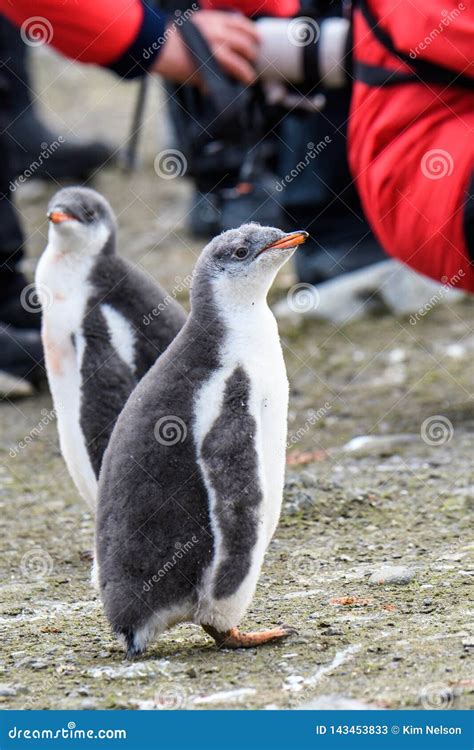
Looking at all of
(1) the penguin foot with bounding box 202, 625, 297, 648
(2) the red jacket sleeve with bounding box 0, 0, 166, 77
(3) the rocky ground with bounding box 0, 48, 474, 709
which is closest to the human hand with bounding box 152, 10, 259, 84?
(2) the red jacket sleeve with bounding box 0, 0, 166, 77

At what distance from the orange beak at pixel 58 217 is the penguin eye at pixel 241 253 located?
3.29ft

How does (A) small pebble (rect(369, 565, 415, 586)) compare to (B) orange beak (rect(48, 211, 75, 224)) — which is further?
(B) orange beak (rect(48, 211, 75, 224))

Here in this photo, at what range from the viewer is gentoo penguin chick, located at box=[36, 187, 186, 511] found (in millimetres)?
3457

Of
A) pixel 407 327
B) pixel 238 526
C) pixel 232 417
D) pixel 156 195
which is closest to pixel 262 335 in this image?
pixel 232 417

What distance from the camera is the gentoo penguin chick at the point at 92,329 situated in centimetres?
346

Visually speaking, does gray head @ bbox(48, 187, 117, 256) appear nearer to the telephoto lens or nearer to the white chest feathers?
the white chest feathers

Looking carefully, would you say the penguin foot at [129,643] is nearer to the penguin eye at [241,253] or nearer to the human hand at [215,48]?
the penguin eye at [241,253]

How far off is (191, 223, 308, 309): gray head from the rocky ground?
0.74 meters

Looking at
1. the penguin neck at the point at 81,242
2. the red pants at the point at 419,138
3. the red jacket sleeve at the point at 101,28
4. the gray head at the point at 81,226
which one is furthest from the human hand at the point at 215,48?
the penguin neck at the point at 81,242

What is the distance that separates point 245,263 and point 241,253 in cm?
2

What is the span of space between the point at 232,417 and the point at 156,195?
656 centimetres

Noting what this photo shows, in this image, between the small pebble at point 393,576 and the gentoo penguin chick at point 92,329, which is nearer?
the small pebble at point 393,576

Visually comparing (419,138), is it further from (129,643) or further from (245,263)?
(129,643)
